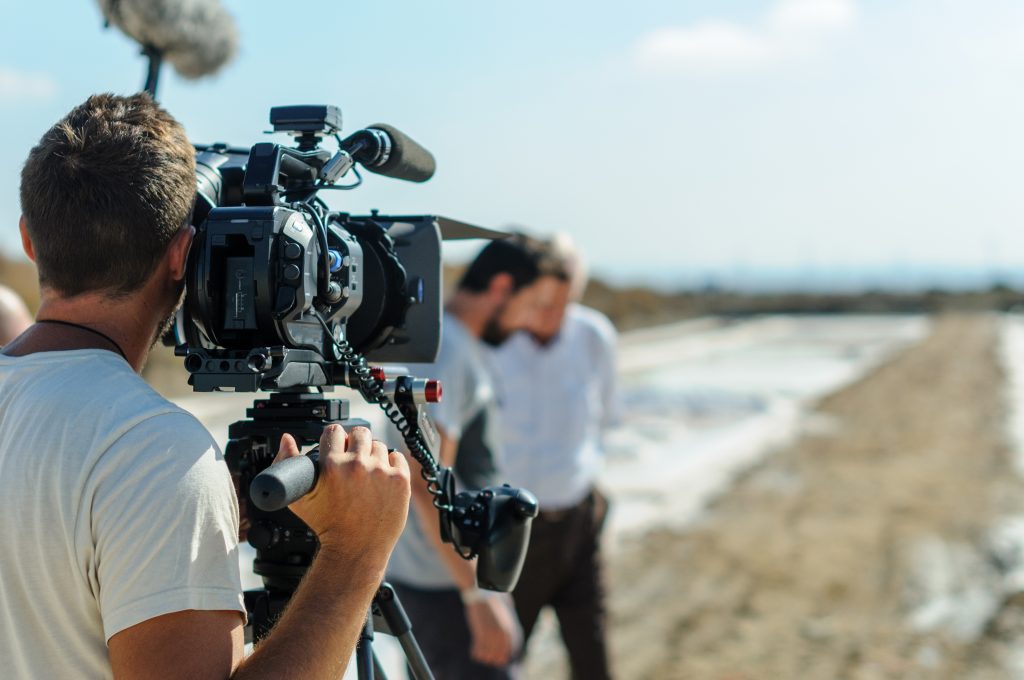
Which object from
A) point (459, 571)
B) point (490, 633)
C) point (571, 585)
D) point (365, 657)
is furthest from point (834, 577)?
point (365, 657)

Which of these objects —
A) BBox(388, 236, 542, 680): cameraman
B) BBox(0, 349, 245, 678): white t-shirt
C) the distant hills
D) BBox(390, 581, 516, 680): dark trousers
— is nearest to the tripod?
BBox(0, 349, 245, 678): white t-shirt

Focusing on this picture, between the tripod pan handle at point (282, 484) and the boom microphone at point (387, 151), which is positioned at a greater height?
the boom microphone at point (387, 151)

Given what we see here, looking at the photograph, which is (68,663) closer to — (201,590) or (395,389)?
(201,590)

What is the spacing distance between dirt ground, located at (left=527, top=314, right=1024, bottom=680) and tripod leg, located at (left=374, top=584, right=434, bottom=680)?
9.20 ft

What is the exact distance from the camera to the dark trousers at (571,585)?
334cm

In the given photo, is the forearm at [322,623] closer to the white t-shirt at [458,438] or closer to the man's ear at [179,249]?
the man's ear at [179,249]

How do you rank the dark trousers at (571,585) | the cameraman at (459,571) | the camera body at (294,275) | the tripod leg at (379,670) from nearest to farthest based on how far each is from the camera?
the camera body at (294,275)
the tripod leg at (379,670)
the cameraman at (459,571)
the dark trousers at (571,585)

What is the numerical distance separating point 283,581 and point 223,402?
38.5ft

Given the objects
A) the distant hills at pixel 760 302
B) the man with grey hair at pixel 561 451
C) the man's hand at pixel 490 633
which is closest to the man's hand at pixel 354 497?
the man's hand at pixel 490 633

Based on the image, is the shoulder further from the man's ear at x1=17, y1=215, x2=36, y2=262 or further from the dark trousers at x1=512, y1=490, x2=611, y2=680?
the man's ear at x1=17, y1=215, x2=36, y2=262

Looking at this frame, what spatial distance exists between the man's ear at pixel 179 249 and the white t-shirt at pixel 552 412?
6.70 ft

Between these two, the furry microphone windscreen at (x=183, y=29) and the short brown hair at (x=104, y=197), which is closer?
the short brown hair at (x=104, y=197)

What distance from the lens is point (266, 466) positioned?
1.62 metres

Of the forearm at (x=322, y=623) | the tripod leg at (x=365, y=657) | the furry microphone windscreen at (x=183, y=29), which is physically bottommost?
the tripod leg at (x=365, y=657)
